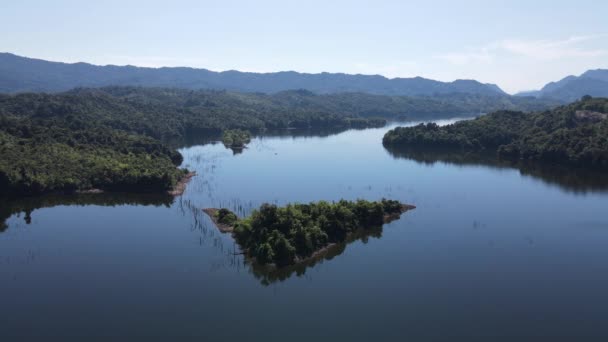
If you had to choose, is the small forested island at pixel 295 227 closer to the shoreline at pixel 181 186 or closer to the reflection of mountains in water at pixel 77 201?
the reflection of mountains in water at pixel 77 201

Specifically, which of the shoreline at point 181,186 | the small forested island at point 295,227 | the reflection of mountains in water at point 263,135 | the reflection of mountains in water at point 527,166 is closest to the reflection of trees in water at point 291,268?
the small forested island at point 295,227

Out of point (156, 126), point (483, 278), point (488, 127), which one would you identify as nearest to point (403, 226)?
point (483, 278)

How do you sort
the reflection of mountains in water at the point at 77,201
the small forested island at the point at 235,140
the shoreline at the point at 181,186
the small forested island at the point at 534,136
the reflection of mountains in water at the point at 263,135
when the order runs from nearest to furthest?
the reflection of mountains in water at the point at 77,201 < the shoreline at the point at 181,186 < the small forested island at the point at 534,136 < the small forested island at the point at 235,140 < the reflection of mountains in water at the point at 263,135

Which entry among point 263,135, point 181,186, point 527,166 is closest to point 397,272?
point 181,186

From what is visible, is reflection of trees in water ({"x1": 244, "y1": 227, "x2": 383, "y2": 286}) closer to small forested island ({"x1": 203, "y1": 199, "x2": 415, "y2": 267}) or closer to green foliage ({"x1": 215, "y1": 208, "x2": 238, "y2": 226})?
small forested island ({"x1": 203, "y1": 199, "x2": 415, "y2": 267})

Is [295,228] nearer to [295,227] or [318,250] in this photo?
[295,227]
